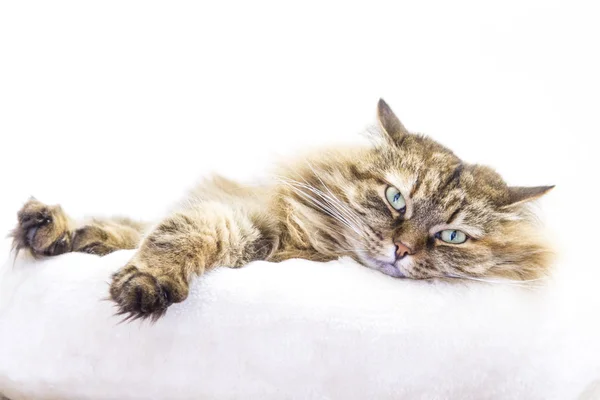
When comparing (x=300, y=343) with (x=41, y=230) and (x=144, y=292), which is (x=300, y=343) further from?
(x=41, y=230)

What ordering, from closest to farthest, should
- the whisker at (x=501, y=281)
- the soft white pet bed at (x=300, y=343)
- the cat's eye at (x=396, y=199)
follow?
the soft white pet bed at (x=300, y=343)
the whisker at (x=501, y=281)
the cat's eye at (x=396, y=199)

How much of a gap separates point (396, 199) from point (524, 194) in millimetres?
333

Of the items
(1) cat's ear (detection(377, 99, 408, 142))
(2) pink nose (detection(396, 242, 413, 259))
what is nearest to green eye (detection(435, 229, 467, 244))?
(2) pink nose (detection(396, 242, 413, 259))

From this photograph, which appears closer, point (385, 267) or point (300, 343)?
point (300, 343)

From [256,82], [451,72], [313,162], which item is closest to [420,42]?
[451,72]

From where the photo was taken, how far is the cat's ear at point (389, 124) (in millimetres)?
1646

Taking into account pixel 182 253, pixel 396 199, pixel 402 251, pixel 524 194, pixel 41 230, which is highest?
pixel 524 194

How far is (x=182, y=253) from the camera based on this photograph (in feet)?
4.33

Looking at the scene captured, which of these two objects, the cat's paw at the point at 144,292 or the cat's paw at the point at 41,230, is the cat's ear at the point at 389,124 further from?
the cat's paw at the point at 41,230

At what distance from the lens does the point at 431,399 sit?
46.3 inches

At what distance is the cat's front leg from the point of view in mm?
1184

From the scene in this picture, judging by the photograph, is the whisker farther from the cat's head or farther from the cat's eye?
the cat's eye

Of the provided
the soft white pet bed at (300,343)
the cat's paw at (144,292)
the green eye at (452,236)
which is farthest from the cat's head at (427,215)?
the cat's paw at (144,292)

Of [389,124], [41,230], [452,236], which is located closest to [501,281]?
[452,236]
